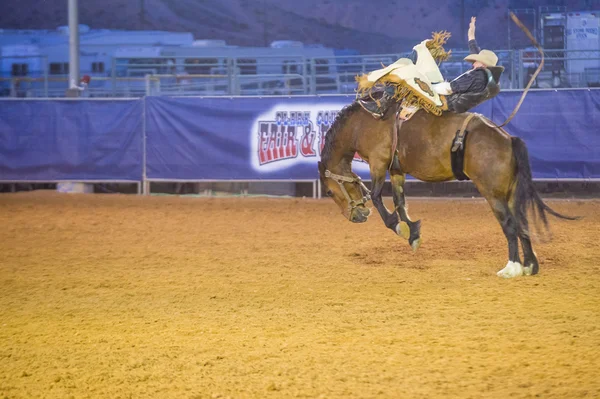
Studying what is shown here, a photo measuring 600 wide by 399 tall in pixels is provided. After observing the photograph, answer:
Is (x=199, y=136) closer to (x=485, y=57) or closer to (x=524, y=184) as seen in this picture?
(x=485, y=57)

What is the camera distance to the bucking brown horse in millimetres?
7609

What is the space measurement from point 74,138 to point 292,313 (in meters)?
11.4

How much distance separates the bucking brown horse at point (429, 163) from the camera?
7609 mm

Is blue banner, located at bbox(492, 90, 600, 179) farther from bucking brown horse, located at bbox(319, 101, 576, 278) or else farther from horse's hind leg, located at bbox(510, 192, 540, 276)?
horse's hind leg, located at bbox(510, 192, 540, 276)

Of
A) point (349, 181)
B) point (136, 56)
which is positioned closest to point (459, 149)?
point (349, 181)

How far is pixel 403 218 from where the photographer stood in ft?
27.1

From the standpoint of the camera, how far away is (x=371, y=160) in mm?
8352

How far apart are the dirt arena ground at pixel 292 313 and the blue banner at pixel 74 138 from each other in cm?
461

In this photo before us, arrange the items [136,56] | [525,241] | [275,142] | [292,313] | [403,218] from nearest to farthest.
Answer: [292,313], [525,241], [403,218], [275,142], [136,56]

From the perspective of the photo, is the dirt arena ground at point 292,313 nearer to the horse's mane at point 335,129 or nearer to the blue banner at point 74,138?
the horse's mane at point 335,129

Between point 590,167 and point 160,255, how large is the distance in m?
9.01

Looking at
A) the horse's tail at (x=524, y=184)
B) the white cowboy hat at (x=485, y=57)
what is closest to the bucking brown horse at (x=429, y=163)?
the horse's tail at (x=524, y=184)

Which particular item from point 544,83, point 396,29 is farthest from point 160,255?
point 396,29

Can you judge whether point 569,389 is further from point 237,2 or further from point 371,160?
point 237,2
